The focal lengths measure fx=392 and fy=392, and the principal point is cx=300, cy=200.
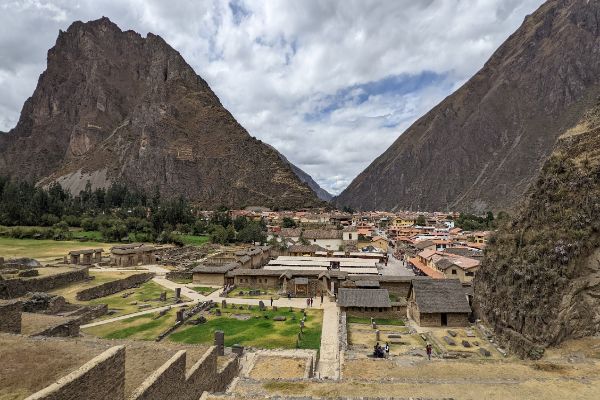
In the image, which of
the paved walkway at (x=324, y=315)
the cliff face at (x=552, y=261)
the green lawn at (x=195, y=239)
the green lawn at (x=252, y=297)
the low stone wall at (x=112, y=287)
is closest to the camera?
the paved walkway at (x=324, y=315)

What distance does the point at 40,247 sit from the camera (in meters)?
65.0

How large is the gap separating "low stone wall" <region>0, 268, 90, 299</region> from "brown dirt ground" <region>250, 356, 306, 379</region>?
83.2ft

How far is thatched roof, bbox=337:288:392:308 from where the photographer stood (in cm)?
3375

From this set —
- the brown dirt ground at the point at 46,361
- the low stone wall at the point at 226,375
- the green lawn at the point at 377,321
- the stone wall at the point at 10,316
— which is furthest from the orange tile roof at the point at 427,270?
the stone wall at the point at 10,316

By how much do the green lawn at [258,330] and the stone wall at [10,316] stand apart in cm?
1098

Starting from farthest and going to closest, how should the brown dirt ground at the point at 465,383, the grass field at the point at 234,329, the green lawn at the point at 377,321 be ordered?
the green lawn at the point at 377,321 < the grass field at the point at 234,329 < the brown dirt ground at the point at 465,383

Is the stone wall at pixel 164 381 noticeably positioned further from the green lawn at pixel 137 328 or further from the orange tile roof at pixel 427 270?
the orange tile roof at pixel 427 270

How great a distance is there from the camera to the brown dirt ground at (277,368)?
1980 centimetres

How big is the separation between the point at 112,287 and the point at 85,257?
18.1 metres

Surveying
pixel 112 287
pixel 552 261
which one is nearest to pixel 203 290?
pixel 112 287

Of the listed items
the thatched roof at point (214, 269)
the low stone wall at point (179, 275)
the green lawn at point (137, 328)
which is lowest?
the green lawn at point (137, 328)

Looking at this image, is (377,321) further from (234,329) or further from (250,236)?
(250,236)

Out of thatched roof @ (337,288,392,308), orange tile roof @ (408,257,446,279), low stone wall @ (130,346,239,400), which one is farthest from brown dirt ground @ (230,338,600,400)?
orange tile roof @ (408,257,446,279)

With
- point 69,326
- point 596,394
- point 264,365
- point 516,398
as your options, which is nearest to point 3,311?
point 69,326
